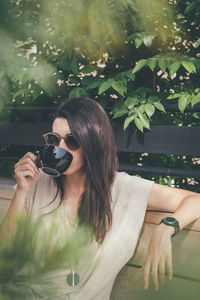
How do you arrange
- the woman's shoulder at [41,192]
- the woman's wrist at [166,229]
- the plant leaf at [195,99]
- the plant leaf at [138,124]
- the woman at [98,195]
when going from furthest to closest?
the plant leaf at [138,124] → the plant leaf at [195,99] → the woman's shoulder at [41,192] → the woman at [98,195] → the woman's wrist at [166,229]

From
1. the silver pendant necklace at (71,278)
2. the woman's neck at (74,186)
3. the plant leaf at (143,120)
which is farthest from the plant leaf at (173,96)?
the silver pendant necklace at (71,278)

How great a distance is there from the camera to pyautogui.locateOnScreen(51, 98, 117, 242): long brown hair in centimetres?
139

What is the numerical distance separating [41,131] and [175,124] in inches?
49.7

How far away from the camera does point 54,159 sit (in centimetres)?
123

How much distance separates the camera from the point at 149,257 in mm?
1110

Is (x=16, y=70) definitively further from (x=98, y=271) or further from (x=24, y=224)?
(x=98, y=271)

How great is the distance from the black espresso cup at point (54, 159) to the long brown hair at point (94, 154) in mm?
150

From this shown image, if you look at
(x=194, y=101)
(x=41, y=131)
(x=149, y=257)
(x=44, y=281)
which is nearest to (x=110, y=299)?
(x=149, y=257)

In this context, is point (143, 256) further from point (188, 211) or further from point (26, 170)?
point (26, 170)

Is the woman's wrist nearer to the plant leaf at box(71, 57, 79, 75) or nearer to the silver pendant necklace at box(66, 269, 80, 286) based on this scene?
the silver pendant necklace at box(66, 269, 80, 286)

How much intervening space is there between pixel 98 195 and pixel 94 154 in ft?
0.65

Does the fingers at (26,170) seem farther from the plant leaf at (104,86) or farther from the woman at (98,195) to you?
the plant leaf at (104,86)

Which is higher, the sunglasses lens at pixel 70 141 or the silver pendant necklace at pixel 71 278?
the sunglasses lens at pixel 70 141

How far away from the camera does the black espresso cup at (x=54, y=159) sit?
1.23m
